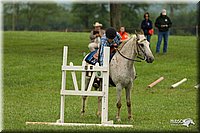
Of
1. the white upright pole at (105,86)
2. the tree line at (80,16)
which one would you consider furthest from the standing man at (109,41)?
the tree line at (80,16)

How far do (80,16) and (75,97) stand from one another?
158ft

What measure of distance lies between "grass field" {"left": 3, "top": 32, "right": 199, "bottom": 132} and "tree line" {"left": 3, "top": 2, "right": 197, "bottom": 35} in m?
18.2

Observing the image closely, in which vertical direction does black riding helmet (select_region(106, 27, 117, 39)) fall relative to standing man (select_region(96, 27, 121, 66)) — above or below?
above

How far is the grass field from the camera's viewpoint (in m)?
12.8

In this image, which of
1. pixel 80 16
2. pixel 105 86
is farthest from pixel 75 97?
pixel 80 16

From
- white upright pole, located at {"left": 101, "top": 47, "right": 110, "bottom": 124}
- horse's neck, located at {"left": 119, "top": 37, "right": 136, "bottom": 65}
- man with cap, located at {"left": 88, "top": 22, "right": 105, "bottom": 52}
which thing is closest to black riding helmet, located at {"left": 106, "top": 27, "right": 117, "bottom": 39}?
horse's neck, located at {"left": 119, "top": 37, "right": 136, "bottom": 65}

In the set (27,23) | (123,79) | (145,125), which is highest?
(27,23)

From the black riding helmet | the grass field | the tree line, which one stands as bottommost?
the grass field

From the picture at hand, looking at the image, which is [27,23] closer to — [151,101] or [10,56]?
[10,56]

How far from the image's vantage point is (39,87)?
20453mm

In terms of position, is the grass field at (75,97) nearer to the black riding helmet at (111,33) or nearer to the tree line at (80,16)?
the black riding helmet at (111,33)

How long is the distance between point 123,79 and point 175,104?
14.0ft

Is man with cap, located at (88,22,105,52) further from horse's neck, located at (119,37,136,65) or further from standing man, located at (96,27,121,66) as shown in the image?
horse's neck, located at (119,37,136,65)

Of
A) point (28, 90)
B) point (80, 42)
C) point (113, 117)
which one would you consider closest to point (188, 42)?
point (80, 42)
